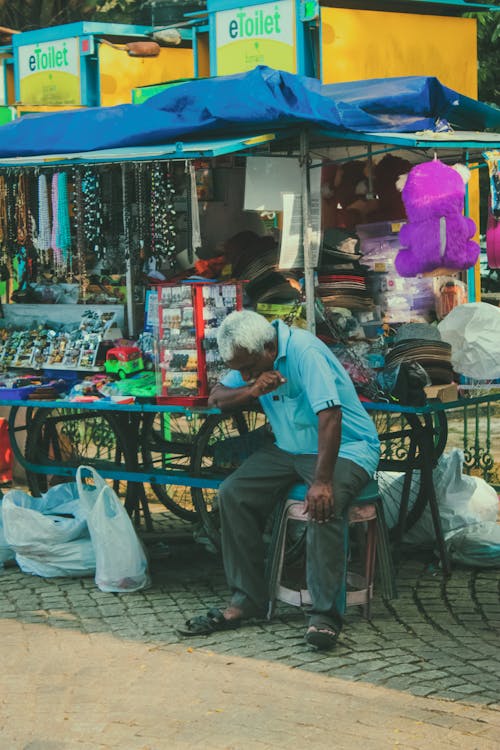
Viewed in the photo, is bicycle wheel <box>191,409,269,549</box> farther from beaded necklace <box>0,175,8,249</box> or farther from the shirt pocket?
beaded necklace <box>0,175,8,249</box>

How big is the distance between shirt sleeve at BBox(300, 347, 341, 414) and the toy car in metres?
1.63

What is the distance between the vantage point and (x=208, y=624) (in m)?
5.67

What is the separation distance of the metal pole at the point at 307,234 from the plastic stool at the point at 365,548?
1.11 meters

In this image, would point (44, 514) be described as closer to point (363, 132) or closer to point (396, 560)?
point (396, 560)

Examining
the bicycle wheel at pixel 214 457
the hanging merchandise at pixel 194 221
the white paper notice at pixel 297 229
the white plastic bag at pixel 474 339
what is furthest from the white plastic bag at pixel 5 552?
the white plastic bag at pixel 474 339

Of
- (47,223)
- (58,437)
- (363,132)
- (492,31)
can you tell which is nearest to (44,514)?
(58,437)

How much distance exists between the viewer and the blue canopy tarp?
653cm

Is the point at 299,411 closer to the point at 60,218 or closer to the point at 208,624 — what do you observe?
the point at 208,624

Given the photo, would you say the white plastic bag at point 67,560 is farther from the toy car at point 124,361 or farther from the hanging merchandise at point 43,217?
the hanging merchandise at point 43,217

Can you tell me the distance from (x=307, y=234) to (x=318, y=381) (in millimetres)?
1303

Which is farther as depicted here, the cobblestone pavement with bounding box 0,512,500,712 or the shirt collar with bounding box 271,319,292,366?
the shirt collar with bounding box 271,319,292,366

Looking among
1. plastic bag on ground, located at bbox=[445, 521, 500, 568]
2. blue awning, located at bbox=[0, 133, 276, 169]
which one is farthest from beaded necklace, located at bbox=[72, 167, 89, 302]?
plastic bag on ground, located at bbox=[445, 521, 500, 568]

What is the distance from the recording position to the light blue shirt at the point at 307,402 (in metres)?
5.62

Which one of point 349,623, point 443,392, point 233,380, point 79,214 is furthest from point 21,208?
point 349,623
